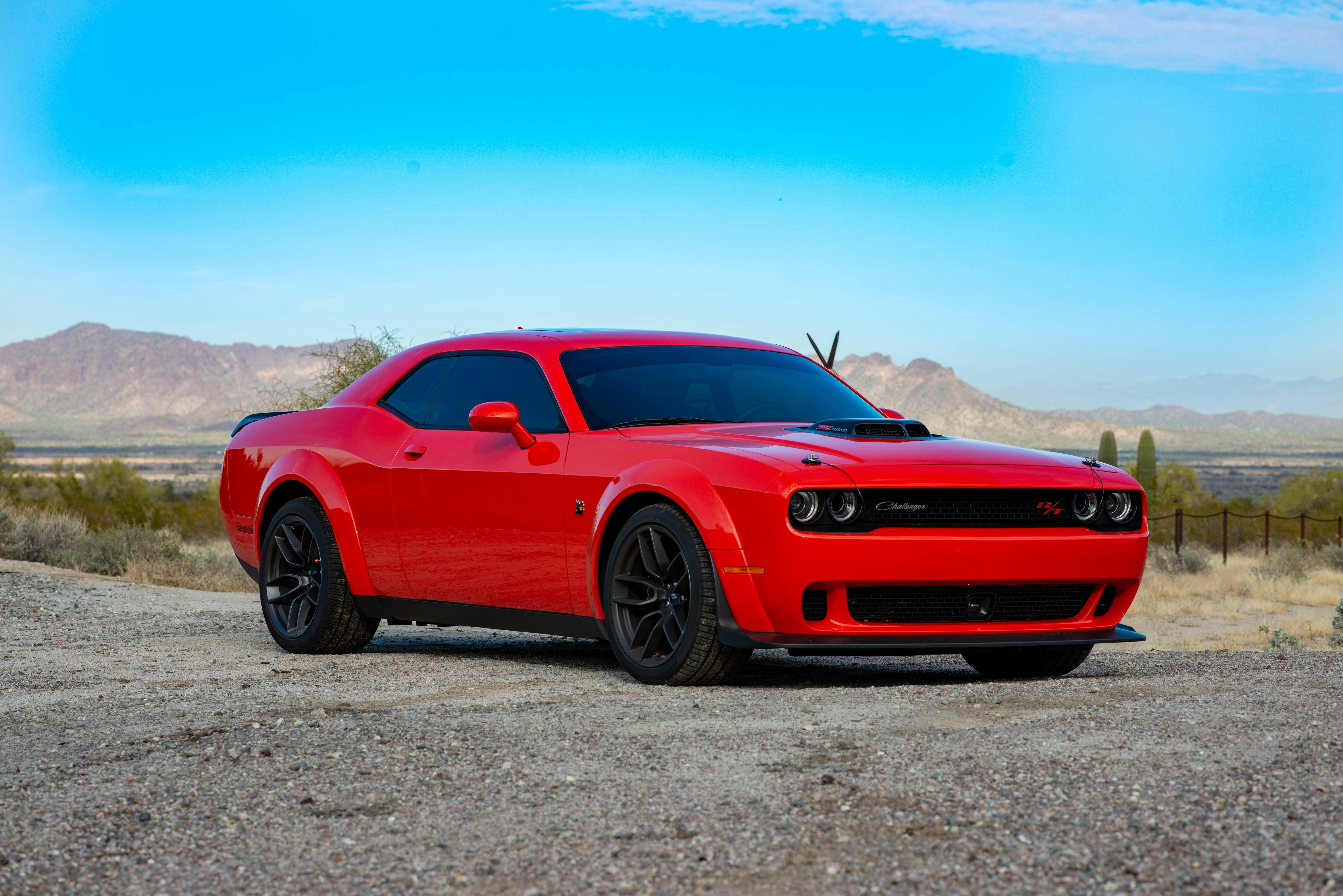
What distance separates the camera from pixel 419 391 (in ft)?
23.9

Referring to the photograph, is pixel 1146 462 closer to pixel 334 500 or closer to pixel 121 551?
pixel 121 551

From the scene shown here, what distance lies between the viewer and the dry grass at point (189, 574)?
15.1 meters

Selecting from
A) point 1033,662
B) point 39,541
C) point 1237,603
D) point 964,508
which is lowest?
point 1237,603

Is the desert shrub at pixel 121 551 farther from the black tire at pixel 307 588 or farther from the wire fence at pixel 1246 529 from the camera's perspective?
the wire fence at pixel 1246 529

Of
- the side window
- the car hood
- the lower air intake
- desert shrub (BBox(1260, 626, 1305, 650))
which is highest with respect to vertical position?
the side window

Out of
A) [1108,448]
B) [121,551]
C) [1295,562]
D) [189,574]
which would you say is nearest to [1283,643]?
[189,574]

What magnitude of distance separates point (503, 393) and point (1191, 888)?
4618mm

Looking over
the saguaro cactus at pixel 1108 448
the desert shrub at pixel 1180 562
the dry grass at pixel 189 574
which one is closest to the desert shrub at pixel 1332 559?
the desert shrub at pixel 1180 562

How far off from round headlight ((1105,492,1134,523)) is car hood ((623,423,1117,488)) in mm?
88

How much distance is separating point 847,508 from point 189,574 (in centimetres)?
1258

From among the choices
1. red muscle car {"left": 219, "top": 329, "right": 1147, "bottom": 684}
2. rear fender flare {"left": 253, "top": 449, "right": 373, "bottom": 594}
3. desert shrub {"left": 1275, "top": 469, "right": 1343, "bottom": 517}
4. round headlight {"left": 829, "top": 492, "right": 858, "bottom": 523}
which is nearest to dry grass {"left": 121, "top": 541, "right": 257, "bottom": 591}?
rear fender flare {"left": 253, "top": 449, "right": 373, "bottom": 594}

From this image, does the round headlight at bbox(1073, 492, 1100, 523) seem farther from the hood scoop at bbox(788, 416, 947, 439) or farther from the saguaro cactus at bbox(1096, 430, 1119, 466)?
the saguaro cactus at bbox(1096, 430, 1119, 466)

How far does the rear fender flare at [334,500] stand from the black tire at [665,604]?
1823 millimetres

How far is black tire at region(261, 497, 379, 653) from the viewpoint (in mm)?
7289
